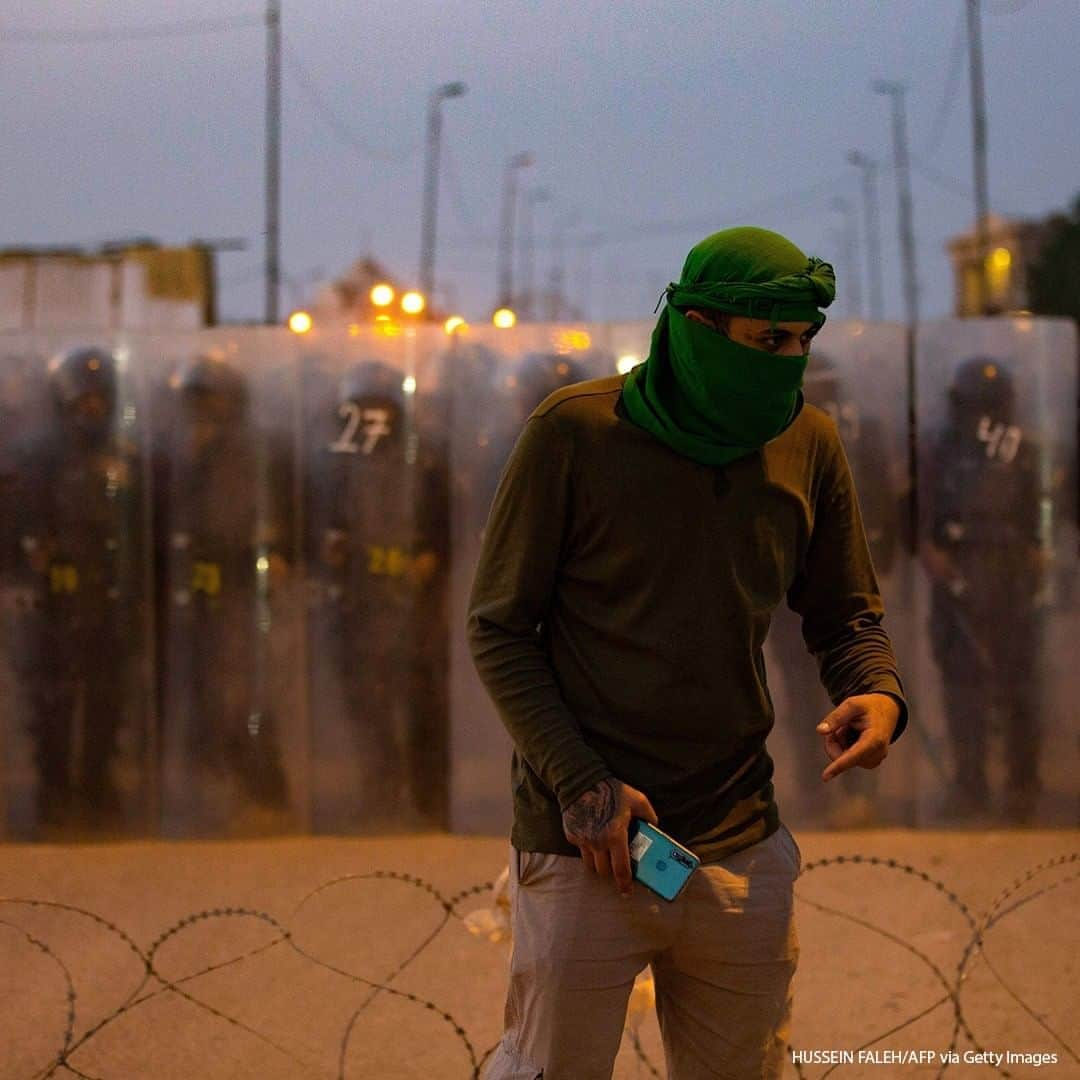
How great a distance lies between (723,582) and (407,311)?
18.9 ft

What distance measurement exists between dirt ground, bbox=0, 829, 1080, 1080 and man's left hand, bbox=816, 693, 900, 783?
48.7 inches

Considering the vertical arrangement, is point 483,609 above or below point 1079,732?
above

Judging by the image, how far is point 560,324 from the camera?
646 centimetres

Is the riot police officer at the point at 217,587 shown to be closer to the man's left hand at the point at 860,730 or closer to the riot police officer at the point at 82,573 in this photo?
the riot police officer at the point at 82,573

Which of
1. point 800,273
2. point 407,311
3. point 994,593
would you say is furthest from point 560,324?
point 800,273

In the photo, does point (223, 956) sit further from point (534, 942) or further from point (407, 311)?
point (407, 311)

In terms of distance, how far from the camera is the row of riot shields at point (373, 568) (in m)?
6.43

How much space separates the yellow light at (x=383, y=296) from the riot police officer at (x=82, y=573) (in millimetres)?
1405

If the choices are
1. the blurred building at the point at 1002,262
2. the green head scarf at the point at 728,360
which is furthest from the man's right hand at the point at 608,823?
the blurred building at the point at 1002,262

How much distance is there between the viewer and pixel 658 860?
6.75 ft

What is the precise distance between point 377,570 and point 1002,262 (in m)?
51.1

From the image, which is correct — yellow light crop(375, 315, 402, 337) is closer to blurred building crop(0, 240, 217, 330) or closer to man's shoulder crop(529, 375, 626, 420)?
man's shoulder crop(529, 375, 626, 420)

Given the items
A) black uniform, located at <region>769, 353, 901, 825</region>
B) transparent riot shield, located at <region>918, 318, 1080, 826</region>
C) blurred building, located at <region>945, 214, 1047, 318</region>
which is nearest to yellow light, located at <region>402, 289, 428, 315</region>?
black uniform, located at <region>769, 353, 901, 825</region>

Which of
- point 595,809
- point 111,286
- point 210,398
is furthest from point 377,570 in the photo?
point 111,286
